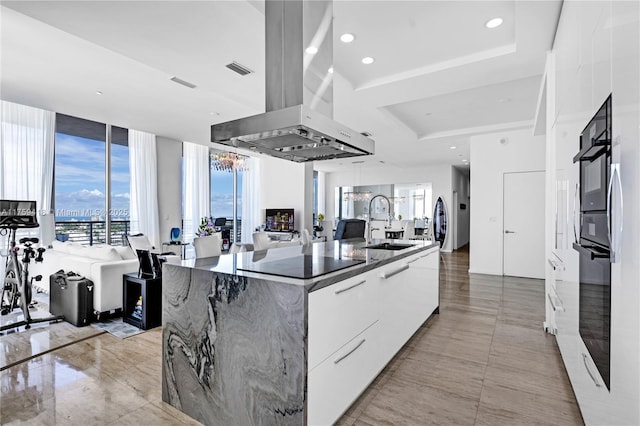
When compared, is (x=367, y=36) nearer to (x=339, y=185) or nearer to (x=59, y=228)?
(x=59, y=228)

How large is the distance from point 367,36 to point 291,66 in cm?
143

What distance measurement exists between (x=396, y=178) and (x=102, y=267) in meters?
9.51

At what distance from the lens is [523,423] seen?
72.7 inches

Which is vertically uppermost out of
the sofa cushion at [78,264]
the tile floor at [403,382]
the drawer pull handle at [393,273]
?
the drawer pull handle at [393,273]

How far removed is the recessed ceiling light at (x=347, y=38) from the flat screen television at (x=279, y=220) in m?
6.88

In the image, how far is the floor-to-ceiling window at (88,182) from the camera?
6027 millimetres

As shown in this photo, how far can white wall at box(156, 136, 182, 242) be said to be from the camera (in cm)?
752

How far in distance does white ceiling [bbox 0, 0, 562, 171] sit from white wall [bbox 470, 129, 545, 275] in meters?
0.41

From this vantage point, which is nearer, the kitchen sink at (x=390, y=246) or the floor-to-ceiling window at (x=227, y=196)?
the kitchen sink at (x=390, y=246)

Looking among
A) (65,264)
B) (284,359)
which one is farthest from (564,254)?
(65,264)

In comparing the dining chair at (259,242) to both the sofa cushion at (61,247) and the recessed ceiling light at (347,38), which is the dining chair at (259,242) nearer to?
the sofa cushion at (61,247)

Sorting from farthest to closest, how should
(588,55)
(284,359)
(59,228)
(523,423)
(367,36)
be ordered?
(59,228) → (367,36) → (523,423) → (588,55) → (284,359)

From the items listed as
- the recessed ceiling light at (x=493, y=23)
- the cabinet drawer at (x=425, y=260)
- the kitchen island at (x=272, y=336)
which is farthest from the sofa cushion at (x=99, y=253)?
the recessed ceiling light at (x=493, y=23)

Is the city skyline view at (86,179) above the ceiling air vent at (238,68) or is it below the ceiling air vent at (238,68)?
below
